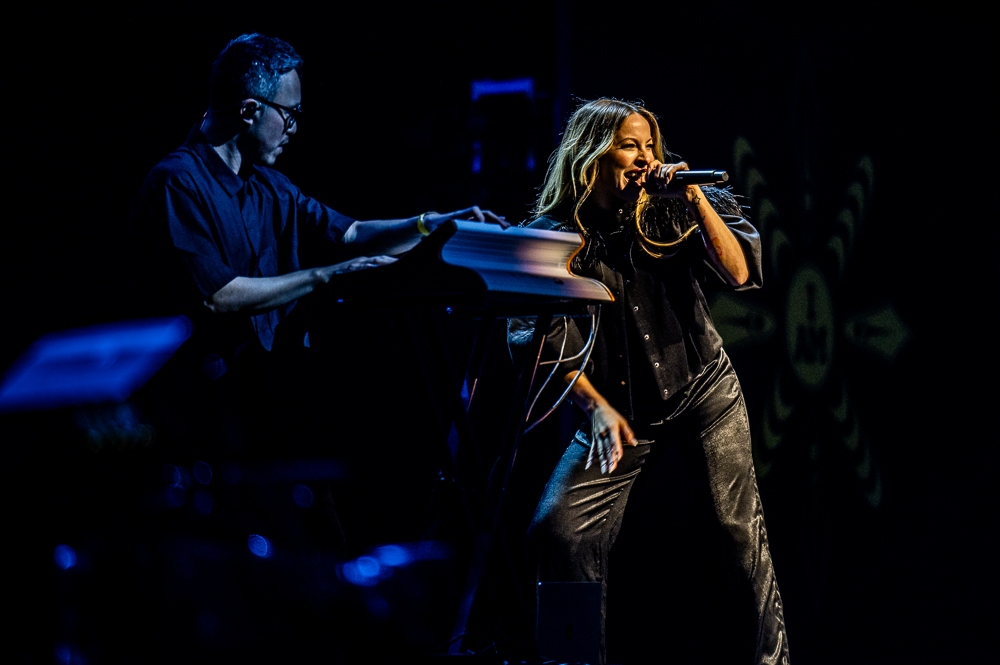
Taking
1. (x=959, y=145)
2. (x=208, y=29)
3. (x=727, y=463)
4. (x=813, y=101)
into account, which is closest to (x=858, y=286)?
(x=813, y=101)

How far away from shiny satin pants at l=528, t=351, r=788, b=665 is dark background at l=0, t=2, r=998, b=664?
49 cm

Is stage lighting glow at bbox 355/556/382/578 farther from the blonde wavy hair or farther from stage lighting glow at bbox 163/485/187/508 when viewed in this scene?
the blonde wavy hair

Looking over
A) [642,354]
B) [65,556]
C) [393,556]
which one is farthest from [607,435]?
[65,556]

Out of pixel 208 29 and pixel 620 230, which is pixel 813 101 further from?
pixel 208 29

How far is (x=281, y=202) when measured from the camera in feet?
8.56

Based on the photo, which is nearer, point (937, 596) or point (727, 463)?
point (727, 463)

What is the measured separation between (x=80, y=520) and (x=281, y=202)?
103cm

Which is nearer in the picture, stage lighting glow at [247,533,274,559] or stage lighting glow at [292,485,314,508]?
stage lighting glow at [247,533,274,559]

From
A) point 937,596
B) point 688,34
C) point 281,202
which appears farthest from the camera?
point 937,596

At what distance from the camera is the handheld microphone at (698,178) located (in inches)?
98.7

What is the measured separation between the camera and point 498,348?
371 centimetres

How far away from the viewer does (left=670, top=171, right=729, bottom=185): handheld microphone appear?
98.7 inches

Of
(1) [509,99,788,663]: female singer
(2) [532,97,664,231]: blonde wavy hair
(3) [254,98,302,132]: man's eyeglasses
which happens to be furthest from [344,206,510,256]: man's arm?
(2) [532,97,664,231]: blonde wavy hair

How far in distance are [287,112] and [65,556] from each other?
1.12 meters
